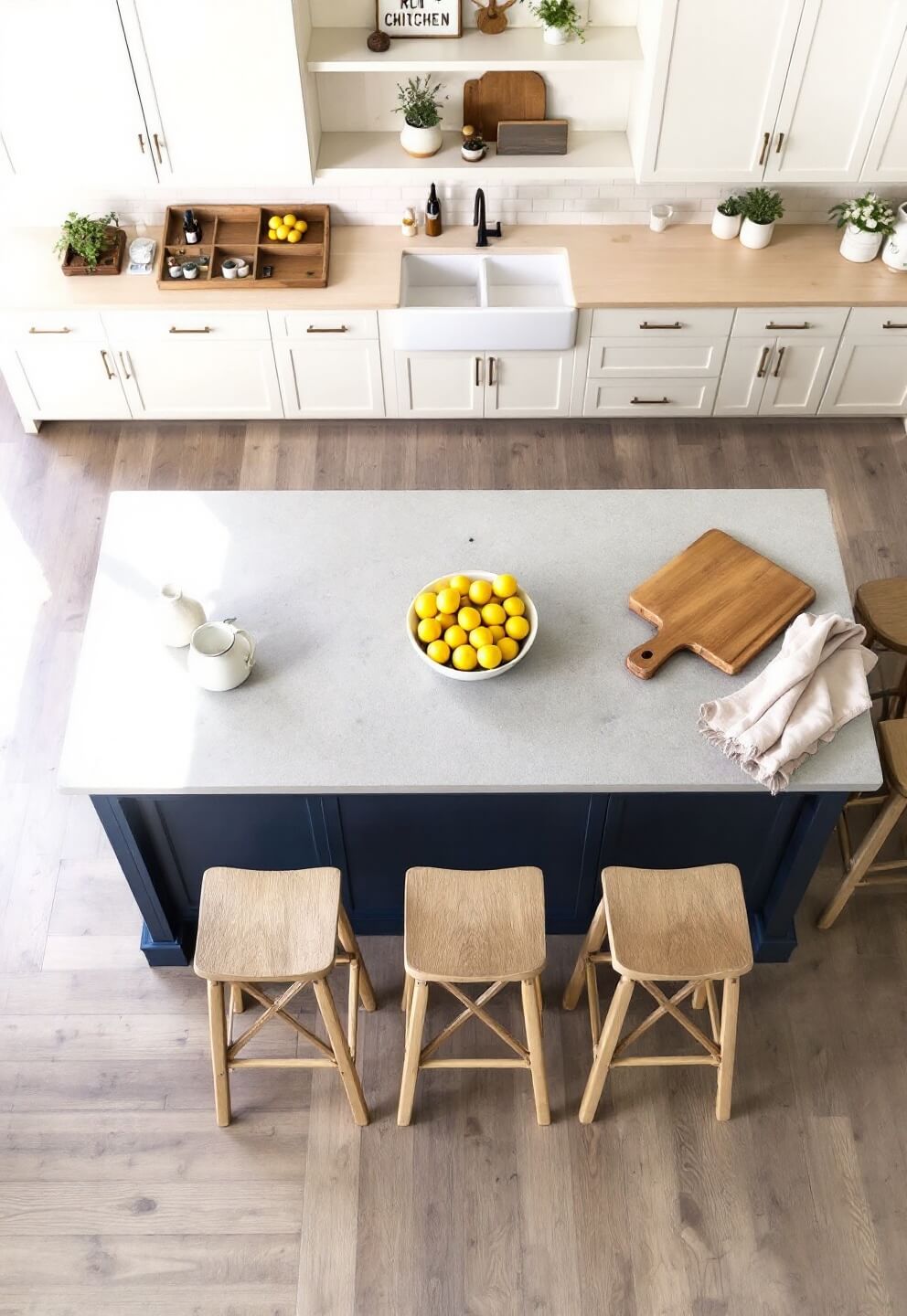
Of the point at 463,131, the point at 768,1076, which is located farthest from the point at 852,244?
the point at 768,1076

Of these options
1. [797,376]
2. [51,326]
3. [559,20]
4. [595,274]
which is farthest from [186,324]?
[797,376]

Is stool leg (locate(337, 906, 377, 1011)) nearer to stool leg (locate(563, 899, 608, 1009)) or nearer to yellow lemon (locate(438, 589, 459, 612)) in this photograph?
stool leg (locate(563, 899, 608, 1009))

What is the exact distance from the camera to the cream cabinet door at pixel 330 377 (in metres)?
4.52

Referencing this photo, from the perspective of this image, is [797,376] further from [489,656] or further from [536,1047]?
[536,1047]

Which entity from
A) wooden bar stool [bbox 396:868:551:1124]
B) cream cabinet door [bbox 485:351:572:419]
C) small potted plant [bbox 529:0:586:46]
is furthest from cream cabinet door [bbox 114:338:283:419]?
wooden bar stool [bbox 396:868:551:1124]

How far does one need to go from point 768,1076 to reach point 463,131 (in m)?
3.71

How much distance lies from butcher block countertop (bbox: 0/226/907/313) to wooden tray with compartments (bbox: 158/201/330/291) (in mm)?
40

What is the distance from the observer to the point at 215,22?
385 centimetres

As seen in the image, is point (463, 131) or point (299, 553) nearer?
point (299, 553)

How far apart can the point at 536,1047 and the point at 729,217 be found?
342 centimetres

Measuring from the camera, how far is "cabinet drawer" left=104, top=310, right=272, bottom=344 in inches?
173

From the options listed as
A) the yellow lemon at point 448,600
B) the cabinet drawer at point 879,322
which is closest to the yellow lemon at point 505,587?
the yellow lemon at point 448,600

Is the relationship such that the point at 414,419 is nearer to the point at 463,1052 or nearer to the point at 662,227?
the point at 662,227

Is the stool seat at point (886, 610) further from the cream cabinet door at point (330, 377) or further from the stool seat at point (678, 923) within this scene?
the cream cabinet door at point (330, 377)
